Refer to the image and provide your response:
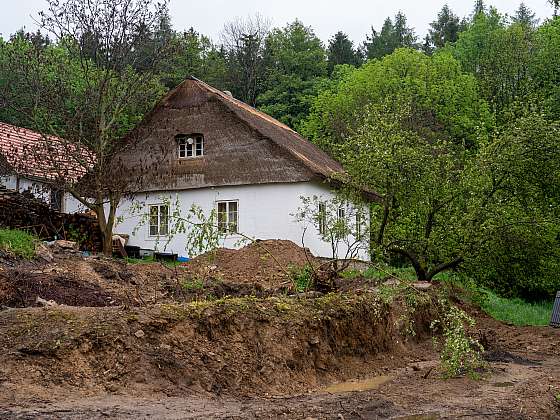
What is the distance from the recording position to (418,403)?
27.0 ft

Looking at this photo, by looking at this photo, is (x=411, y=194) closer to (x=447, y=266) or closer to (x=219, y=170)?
(x=447, y=266)

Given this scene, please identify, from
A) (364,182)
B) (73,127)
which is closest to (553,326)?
(364,182)

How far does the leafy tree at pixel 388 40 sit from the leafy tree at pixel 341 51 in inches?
94.3

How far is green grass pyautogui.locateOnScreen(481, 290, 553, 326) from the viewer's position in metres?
19.4

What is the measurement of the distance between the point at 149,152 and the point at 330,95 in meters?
18.1

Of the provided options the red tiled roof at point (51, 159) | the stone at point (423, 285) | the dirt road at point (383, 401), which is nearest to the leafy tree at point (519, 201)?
the stone at point (423, 285)

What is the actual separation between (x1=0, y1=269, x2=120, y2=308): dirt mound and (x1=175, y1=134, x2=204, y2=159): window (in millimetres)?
13242

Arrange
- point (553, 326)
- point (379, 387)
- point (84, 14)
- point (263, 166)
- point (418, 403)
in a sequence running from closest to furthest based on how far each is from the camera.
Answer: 1. point (418, 403)
2. point (379, 387)
3. point (553, 326)
4. point (84, 14)
5. point (263, 166)

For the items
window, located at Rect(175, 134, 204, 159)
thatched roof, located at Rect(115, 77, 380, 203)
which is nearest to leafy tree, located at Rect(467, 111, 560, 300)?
thatched roof, located at Rect(115, 77, 380, 203)

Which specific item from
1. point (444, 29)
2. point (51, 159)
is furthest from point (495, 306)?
point (444, 29)

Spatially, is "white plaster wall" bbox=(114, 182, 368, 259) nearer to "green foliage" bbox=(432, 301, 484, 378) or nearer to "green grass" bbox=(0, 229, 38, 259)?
"green grass" bbox=(0, 229, 38, 259)

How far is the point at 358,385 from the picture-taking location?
31.6 feet

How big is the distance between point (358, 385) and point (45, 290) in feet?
18.1

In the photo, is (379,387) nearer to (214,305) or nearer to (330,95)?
(214,305)
